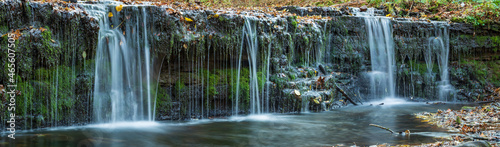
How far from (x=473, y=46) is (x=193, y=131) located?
10.1m

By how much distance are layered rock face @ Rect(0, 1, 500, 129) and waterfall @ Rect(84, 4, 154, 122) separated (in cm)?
4

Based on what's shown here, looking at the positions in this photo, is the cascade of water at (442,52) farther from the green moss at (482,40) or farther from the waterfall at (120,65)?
the waterfall at (120,65)

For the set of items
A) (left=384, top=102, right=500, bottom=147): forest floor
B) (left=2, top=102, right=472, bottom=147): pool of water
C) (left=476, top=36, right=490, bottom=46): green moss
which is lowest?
(left=2, top=102, right=472, bottom=147): pool of water

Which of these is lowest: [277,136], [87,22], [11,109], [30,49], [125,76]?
[277,136]

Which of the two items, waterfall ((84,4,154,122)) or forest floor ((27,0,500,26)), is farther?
forest floor ((27,0,500,26))

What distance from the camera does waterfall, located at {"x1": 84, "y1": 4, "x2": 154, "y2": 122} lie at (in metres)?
7.32

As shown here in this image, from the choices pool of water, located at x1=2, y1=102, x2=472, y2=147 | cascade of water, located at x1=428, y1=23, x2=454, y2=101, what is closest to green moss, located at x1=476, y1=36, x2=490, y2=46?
cascade of water, located at x1=428, y1=23, x2=454, y2=101

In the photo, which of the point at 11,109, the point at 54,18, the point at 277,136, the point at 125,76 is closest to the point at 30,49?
the point at 54,18

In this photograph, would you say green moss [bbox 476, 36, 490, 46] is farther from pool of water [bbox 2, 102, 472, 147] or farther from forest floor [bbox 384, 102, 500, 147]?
pool of water [bbox 2, 102, 472, 147]

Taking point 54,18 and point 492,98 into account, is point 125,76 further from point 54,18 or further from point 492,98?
point 492,98

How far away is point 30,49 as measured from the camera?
6.52m

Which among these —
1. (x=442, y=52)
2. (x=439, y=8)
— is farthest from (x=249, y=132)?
(x=439, y=8)

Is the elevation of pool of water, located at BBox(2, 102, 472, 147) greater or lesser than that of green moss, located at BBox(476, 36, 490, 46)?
lesser

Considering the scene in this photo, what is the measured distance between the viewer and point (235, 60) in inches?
347
